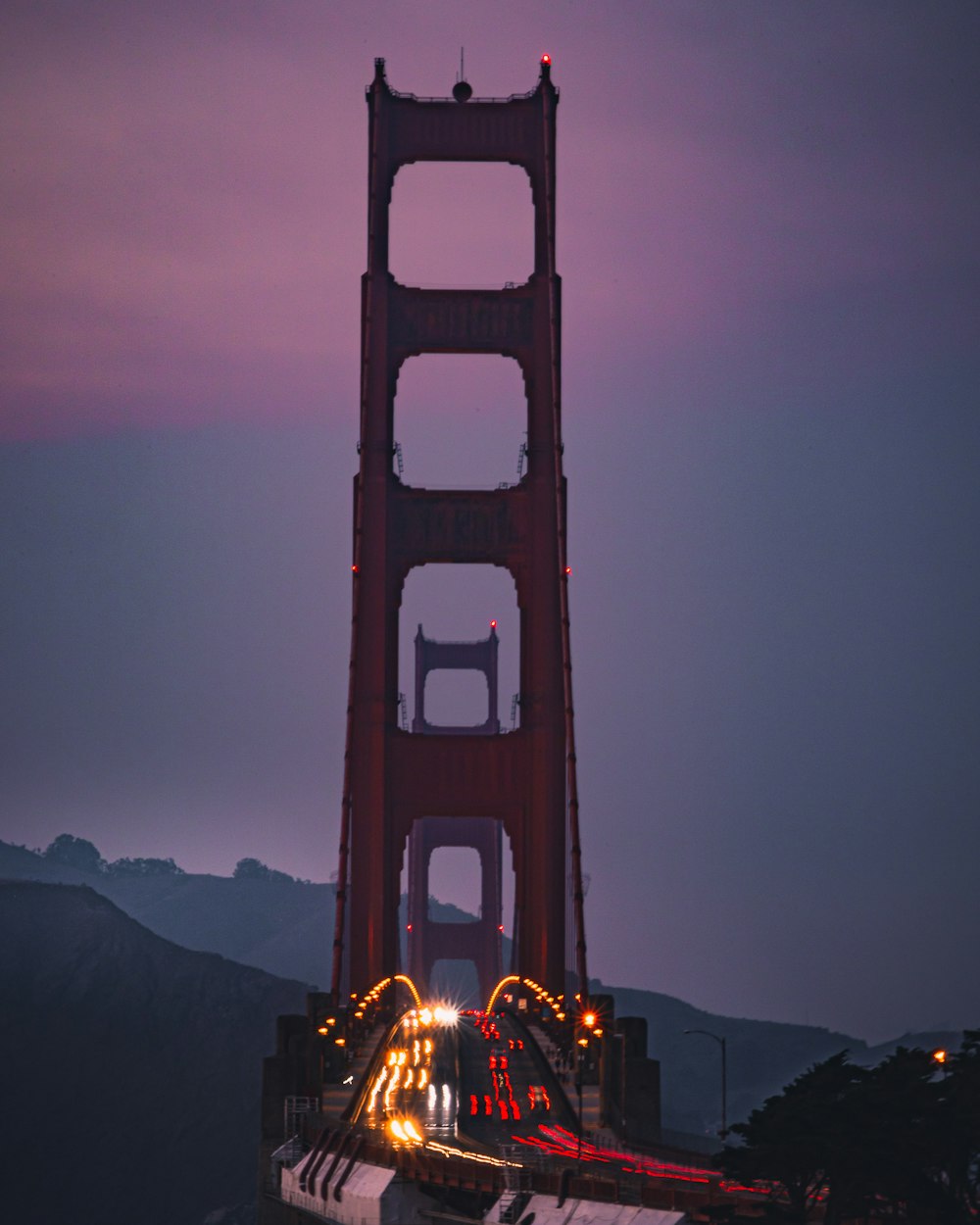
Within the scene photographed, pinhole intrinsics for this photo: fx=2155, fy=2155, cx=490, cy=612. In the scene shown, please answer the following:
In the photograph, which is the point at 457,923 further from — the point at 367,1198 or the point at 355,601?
the point at 367,1198

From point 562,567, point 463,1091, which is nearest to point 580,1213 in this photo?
point 463,1091

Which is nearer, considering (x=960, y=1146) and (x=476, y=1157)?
(x=960, y=1146)

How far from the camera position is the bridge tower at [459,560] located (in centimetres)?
7650

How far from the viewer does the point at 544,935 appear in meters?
75.6

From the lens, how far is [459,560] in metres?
80.4

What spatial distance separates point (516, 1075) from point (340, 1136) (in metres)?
21.0

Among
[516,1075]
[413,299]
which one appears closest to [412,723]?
[413,299]

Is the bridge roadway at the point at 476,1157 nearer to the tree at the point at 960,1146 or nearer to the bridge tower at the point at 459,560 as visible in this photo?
the tree at the point at 960,1146

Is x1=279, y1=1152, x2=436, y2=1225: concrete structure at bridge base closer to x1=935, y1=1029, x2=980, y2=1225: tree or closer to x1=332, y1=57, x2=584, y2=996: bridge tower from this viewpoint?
x1=935, y1=1029, x2=980, y2=1225: tree

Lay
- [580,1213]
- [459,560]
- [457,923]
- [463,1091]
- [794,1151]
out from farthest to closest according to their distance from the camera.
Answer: [457,923] < [459,560] < [463,1091] < [794,1151] < [580,1213]

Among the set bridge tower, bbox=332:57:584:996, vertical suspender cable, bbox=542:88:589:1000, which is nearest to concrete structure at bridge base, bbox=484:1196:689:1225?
vertical suspender cable, bbox=542:88:589:1000

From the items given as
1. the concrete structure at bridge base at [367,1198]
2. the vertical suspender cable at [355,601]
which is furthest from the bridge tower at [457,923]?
the concrete structure at bridge base at [367,1198]

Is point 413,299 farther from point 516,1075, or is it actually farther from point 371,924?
point 516,1075

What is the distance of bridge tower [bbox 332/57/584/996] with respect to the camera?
251 ft
